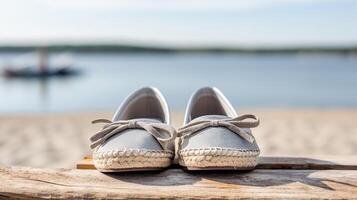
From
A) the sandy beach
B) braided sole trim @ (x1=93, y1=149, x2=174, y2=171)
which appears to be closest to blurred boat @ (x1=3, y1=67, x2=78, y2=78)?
the sandy beach

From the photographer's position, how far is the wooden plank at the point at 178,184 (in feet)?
3.80

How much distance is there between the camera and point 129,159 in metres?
1.19

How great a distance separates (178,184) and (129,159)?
0.15 metres

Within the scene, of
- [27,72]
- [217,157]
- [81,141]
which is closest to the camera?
[217,157]

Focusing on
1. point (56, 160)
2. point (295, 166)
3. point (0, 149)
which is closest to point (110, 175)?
point (295, 166)

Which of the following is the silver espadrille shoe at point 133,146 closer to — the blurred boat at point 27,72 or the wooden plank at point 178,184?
the wooden plank at point 178,184

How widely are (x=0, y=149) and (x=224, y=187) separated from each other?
3345 millimetres

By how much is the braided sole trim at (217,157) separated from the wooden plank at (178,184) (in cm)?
5

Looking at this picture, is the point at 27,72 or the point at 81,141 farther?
the point at 27,72

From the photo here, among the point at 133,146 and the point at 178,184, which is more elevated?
the point at 133,146

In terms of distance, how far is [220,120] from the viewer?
4.31ft

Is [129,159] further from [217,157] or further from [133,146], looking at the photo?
[217,157]

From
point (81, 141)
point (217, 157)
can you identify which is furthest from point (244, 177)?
point (81, 141)

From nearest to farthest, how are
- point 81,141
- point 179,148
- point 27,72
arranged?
point 179,148 < point 81,141 < point 27,72
